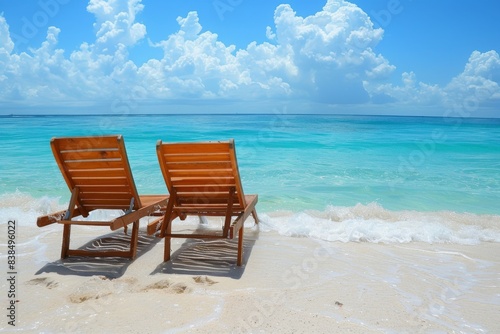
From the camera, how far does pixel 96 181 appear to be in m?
4.15

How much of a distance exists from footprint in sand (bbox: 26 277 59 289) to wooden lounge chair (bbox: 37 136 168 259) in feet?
1.89

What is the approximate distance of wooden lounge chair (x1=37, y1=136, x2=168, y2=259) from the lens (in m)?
3.90

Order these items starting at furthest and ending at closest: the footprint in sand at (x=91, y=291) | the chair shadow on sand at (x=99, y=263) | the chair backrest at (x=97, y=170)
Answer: the chair backrest at (x=97, y=170) → the chair shadow on sand at (x=99, y=263) → the footprint in sand at (x=91, y=291)

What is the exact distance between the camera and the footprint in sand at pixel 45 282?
344 cm

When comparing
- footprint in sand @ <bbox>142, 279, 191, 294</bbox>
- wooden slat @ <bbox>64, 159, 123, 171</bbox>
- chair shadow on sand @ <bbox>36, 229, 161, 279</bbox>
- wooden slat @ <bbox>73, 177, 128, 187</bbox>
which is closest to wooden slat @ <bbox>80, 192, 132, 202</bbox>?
wooden slat @ <bbox>73, 177, 128, 187</bbox>

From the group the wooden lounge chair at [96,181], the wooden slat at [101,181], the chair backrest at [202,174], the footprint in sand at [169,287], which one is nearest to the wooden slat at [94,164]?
the wooden lounge chair at [96,181]

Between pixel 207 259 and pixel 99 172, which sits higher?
pixel 99 172

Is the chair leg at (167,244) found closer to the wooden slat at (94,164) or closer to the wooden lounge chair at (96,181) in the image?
the wooden lounge chair at (96,181)

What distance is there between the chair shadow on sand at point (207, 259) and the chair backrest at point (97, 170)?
75 cm

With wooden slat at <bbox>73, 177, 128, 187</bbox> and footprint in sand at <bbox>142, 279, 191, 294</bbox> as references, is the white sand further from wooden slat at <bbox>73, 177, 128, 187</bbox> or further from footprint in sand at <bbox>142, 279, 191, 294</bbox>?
wooden slat at <bbox>73, 177, 128, 187</bbox>

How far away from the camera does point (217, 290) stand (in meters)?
3.32

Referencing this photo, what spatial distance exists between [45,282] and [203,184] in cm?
172

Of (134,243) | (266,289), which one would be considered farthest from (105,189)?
(266,289)

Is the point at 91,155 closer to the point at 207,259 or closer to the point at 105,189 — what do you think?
the point at 105,189
